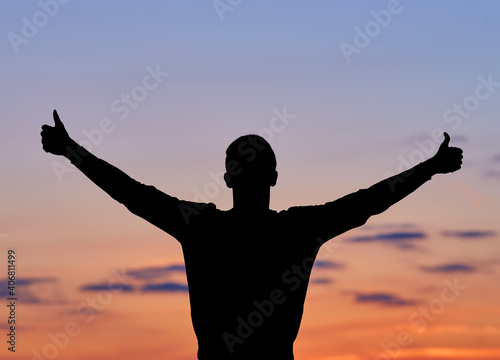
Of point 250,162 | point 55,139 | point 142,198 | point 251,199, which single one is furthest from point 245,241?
point 55,139

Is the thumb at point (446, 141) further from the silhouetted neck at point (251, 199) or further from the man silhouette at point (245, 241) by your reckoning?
the silhouetted neck at point (251, 199)

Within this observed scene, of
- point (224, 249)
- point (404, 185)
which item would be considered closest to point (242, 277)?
point (224, 249)

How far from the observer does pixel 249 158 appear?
13.9 feet

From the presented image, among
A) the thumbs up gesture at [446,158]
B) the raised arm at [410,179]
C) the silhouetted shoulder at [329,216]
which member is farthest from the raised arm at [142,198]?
the thumbs up gesture at [446,158]

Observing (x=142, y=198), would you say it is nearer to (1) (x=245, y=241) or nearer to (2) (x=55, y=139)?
(1) (x=245, y=241)

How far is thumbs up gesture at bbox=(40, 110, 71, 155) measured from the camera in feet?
15.1

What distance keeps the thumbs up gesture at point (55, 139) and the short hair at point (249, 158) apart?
1.23 meters

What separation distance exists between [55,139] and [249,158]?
1477mm

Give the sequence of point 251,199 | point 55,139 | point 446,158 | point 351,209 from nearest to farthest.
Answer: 1. point 251,199
2. point 351,209
3. point 55,139
4. point 446,158

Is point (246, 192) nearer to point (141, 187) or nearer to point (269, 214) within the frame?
point (269, 214)

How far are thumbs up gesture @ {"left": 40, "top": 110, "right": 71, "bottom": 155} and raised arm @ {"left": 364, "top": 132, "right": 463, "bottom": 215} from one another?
7.18 ft

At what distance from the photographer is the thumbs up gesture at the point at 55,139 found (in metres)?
4.60

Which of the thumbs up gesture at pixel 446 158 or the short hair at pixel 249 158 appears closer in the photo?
the short hair at pixel 249 158

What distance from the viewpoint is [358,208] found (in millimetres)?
4438
